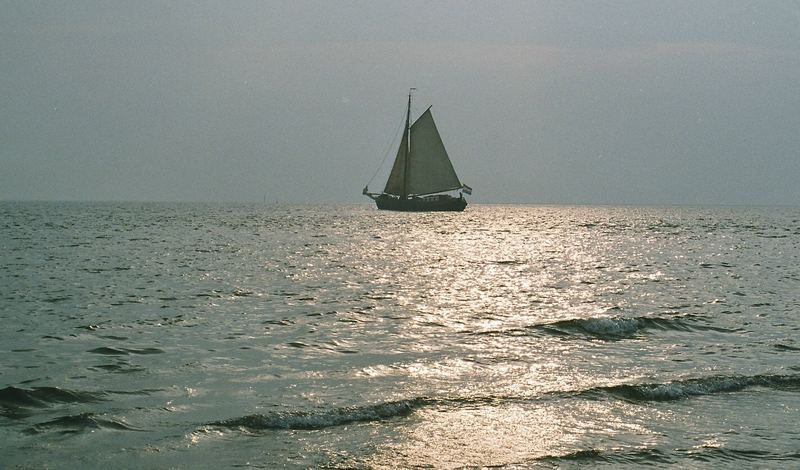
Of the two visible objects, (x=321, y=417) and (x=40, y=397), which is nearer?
(x=321, y=417)

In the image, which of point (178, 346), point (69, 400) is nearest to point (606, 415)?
point (69, 400)

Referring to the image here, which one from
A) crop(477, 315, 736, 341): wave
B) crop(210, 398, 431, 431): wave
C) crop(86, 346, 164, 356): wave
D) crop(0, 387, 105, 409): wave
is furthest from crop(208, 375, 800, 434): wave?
crop(86, 346, 164, 356): wave

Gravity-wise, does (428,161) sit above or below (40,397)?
above

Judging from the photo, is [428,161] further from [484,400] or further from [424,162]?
[484,400]

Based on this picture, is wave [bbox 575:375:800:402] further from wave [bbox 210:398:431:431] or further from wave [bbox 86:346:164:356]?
wave [bbox 86:346:164:356]

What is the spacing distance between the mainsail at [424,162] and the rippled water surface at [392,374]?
9618 cm

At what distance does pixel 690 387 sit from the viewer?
12.8m

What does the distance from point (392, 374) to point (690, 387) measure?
493cm

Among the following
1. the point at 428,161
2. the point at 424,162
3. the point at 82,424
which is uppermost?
the point at 428,161

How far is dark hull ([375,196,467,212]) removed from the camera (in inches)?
5650

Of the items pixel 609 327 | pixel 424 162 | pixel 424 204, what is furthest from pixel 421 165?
pixel 609 327

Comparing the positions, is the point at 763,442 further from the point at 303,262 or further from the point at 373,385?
the point at 303,262

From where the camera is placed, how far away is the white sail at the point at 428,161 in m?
126

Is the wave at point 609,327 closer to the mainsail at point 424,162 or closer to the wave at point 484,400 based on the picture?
the wave at point 484,400
